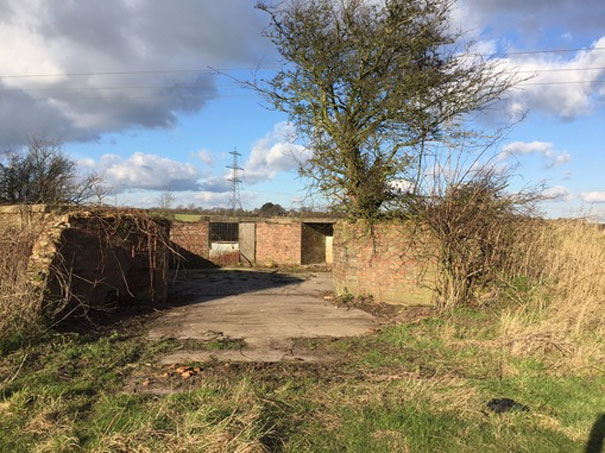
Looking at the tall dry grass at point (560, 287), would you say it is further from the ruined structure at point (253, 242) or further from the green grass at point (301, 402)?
the ruined structure at point (253, 242)

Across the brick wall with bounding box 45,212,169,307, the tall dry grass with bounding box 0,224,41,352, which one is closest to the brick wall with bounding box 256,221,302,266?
the brick wall with bounding box 45,212,169,307

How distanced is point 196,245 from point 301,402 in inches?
795

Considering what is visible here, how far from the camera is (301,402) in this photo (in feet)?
15.1

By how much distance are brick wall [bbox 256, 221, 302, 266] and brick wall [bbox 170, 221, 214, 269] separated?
2.83m

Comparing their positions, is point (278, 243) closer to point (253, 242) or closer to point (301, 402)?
point (253, 242)

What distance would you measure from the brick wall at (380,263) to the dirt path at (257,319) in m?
0.95

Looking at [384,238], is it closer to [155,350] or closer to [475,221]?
[475,221]

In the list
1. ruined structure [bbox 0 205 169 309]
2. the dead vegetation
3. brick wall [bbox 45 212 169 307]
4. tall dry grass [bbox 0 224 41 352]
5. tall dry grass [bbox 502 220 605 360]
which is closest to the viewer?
tall dry grass [bbox 0 224 41 352]

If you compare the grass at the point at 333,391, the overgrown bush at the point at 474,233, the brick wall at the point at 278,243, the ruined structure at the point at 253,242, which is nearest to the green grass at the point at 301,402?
the grass at the point at 333,391

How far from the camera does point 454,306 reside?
957 cm

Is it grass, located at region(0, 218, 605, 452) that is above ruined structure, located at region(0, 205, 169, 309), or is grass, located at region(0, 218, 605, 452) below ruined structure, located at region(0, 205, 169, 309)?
below

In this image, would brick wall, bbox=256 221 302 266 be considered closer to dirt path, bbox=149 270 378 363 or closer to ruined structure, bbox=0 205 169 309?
dirt path, bbox=149 270 378 363

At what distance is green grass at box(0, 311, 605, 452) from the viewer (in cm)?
367

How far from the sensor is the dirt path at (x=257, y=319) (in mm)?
7008
